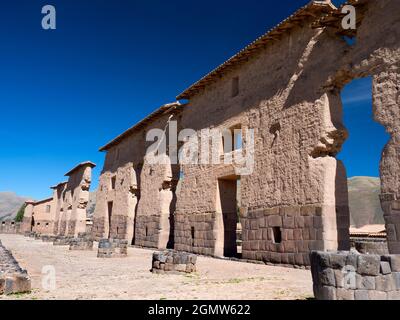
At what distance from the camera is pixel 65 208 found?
36219 millimetres

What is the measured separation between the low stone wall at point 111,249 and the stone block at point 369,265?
1108 centimetres

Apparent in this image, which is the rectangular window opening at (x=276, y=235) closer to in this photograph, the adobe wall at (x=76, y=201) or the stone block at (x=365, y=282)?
the stone block at (x=365, y=282)

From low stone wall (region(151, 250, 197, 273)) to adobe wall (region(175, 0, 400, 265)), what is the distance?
3224 mm

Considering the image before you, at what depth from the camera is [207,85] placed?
650 inches

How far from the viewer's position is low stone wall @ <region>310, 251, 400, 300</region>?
15.6 feet

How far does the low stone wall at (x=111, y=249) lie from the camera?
1397cm

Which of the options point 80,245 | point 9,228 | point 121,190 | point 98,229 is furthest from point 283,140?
point 9,228

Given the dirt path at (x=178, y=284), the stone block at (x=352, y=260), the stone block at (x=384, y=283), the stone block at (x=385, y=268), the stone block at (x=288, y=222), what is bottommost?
the dirt path at (x=178, y=284)

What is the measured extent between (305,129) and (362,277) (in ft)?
21.1

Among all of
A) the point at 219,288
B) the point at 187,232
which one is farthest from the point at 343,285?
the point at 187,232

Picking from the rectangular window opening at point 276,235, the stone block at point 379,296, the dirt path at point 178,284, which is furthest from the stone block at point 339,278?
the rectangular window opening at point 276,235

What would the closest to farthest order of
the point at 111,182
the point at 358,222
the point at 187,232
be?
the point at 187,232 → the point at 111,182 → the point at 358,222

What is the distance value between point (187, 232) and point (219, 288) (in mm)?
9397
